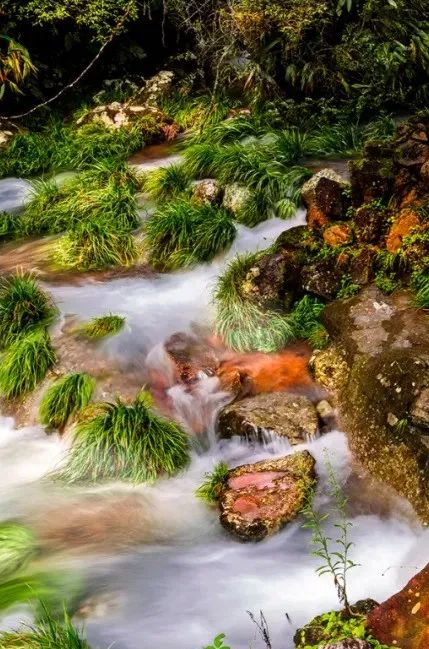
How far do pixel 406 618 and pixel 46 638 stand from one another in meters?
1.76

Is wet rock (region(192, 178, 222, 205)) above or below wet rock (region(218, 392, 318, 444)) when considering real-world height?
above

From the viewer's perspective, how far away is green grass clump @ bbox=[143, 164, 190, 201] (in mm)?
8148

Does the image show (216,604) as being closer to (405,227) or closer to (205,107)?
(405,227)

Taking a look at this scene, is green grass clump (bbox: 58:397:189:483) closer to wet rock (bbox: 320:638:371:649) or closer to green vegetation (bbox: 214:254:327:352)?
green vegetation (bbox: 214:254:327:352)

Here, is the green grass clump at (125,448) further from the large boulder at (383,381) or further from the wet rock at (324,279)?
the wet rock at (324,279)

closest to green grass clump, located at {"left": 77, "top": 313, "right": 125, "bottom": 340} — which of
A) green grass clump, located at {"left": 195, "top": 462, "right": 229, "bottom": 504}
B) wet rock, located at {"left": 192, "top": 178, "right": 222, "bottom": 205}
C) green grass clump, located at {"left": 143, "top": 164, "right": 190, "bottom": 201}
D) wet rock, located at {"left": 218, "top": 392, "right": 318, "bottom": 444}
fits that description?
wet rock, located at {"left": 218, "top": 392, "right": 318, "bottom": 444}

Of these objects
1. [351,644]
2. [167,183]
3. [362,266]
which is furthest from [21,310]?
[351,644]

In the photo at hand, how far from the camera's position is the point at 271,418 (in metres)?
4.80

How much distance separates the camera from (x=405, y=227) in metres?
5.62

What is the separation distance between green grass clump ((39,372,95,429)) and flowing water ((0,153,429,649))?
0.16m

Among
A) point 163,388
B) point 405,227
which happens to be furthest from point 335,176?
point 163,388

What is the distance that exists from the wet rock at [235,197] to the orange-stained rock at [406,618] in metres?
5.42

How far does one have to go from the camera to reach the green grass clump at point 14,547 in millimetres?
3761

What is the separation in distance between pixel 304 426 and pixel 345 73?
672 cm
